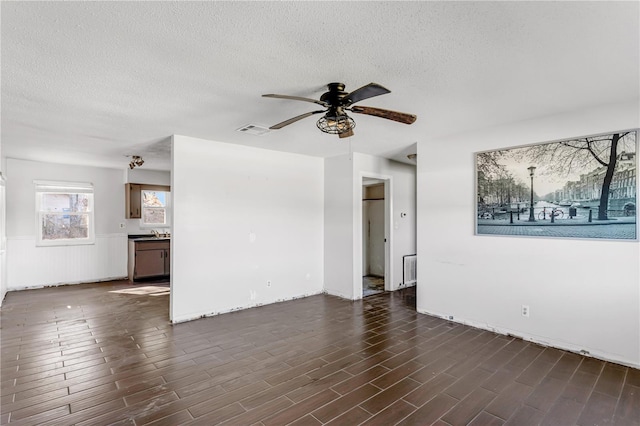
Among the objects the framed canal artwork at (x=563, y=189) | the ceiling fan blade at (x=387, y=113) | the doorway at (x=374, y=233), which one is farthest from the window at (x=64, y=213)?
the framed canal artwork at (x=563, y=189)

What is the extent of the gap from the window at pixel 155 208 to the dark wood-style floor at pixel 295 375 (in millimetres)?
3406

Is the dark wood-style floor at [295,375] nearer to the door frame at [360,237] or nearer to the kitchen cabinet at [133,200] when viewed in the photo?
the door frame at [360,237]

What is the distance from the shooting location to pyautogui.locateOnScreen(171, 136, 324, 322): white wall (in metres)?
4.39

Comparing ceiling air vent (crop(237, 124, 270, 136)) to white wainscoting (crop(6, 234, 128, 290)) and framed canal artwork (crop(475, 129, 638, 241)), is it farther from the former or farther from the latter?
white wainscoting (crop(6, 234, 128, 290))

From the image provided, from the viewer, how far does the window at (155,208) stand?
754 cm

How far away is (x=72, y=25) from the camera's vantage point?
6.05 ft

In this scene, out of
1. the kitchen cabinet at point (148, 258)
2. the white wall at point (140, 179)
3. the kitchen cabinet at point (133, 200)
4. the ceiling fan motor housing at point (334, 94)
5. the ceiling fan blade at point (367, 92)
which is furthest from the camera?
the white wall at point (140, 179)

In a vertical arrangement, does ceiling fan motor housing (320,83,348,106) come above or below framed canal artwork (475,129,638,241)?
above

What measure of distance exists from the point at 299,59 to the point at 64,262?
696 centimetres

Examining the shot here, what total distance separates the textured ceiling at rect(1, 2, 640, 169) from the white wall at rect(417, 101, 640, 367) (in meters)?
0.28

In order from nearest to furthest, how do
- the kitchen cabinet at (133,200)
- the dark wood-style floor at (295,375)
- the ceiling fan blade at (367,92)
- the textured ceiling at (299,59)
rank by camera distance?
the textured ceiling at (299,59) < the ceiling fan blade at (367,92) < the dark wood-style floor at (295,375) < the kitchen cabinet at (133,200)

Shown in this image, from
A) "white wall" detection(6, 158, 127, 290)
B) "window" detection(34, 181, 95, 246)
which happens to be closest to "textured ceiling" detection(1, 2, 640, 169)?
"white wall" detection(6, 158, 127, 290)

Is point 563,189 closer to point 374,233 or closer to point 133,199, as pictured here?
point 374,233

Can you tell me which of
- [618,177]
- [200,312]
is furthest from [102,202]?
[618,177]
